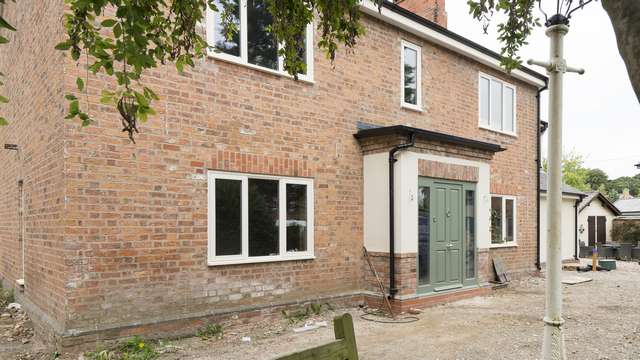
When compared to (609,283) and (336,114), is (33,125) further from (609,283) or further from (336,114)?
(609,283)

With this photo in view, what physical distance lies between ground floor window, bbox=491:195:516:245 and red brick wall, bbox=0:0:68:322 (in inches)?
405

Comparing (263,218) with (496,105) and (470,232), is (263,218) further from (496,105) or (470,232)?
(496,105)

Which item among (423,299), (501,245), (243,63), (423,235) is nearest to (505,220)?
(501,245)

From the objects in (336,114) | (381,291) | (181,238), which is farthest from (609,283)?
(181,238)

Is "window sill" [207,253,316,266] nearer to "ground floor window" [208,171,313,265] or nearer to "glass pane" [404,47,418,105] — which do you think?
"ground floor window" [208,171,313,265]

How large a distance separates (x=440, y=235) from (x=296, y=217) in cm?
316

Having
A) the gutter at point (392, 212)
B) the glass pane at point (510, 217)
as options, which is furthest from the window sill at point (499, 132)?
the gutter at point (392, 212)

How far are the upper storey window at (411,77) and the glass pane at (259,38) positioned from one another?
11.6 feet

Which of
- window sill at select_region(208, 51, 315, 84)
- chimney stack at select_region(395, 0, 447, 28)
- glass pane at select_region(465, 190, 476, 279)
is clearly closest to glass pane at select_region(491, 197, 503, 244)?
glass pane at select_region(465, 190, 476, 279)

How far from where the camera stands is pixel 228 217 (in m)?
6.99

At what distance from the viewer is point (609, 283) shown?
12.1 m

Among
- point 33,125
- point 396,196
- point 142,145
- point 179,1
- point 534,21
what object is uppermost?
point 534,21

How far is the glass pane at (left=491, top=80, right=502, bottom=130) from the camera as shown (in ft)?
41.1

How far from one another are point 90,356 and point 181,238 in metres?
1.87
